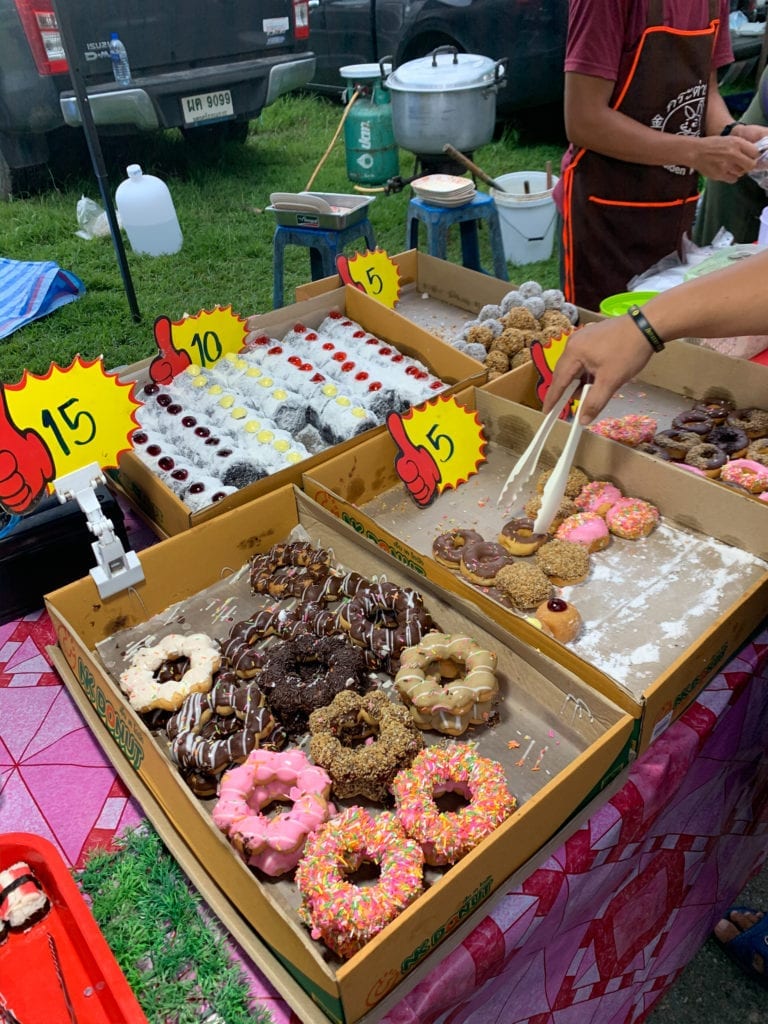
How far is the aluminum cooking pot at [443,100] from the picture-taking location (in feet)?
20.2

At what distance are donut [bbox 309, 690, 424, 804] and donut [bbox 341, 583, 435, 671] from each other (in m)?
0.14

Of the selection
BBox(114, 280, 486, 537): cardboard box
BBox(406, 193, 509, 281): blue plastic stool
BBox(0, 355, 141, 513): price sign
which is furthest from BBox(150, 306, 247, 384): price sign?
BBox(406, 193, 509, 281): blue plastic stool

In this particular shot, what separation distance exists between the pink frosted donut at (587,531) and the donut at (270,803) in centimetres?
98

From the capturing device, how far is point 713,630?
1552 millimetres

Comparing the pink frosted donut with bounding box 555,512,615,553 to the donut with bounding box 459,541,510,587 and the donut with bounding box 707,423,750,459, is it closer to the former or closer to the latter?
the donut with bounding box 459,541,510,587

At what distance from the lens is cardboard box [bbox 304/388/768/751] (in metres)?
1.59

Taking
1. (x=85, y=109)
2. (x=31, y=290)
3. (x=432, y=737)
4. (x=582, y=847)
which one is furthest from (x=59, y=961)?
(x=31, y=290)

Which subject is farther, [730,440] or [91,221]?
[91,221]

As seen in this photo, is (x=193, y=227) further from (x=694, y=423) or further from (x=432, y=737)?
(x=432, y=737)

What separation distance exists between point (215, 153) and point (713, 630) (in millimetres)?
9291

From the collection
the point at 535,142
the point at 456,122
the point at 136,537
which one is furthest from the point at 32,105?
the point at 136,537

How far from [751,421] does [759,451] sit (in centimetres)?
17

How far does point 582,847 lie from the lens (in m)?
1.40

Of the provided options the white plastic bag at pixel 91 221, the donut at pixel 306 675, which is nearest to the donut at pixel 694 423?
the donut at pixel 306 675
